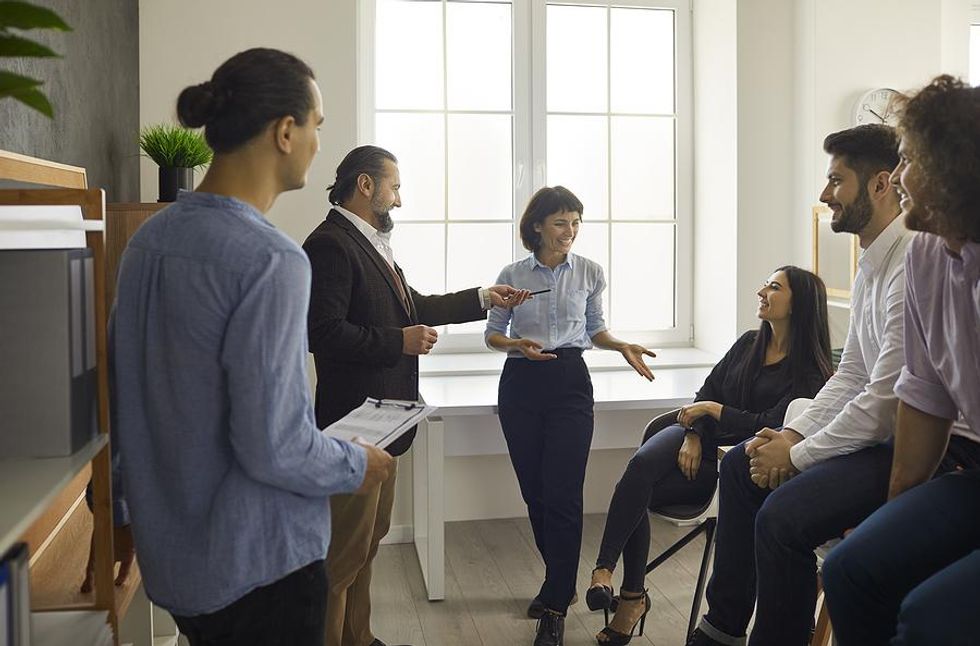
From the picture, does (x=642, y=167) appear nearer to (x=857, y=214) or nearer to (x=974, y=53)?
(x=974, y=53)

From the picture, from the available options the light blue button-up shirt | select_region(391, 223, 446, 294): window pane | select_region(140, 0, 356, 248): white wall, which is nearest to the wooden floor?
the light blue button-up shirt

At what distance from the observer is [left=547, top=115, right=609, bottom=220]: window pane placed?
459cm

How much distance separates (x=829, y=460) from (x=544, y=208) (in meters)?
1.39

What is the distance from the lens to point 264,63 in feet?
4.75

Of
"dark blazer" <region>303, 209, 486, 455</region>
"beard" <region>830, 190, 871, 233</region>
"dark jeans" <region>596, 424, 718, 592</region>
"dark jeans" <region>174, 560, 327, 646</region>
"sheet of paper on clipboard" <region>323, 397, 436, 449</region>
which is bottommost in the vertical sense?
"dark jeans" <region>596, 424, 718, 592</region>

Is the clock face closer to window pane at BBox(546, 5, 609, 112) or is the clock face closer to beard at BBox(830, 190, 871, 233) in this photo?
window pane at BBox(546, 5, 609, 112)

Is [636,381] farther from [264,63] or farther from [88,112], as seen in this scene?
[264,63]

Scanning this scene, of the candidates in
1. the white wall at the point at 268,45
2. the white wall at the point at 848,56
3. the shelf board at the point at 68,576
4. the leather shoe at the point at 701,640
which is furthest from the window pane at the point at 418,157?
the leather shoe at the point at 701,640

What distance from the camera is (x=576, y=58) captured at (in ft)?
15.0

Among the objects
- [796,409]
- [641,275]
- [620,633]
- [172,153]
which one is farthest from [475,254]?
[796,409]

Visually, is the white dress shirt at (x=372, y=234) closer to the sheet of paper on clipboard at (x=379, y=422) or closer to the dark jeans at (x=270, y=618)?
the sheet of paper on clipboard at (x=379, y=422)

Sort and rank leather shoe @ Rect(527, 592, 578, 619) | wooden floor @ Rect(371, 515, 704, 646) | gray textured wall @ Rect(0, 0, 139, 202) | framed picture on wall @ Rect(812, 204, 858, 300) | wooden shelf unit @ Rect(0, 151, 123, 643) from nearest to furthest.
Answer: wooden shelf unit @ Rect(0, 151, 123, 643) → gray textured wall @ Rect(0, 0, 139, 202) → wooden floor @ Rect(371, 515, 704, 646) → leather shoe @ Rect(527, 592, 578, 619) → framed picture on wall @ Rect(812, 204, 858, 300)

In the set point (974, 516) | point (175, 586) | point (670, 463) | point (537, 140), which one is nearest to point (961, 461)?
point (974, 516)

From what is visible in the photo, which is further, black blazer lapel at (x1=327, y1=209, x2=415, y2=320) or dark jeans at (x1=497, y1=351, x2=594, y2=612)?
dark jeans at (x1=497, y1=351, x2=594, y2=612)
